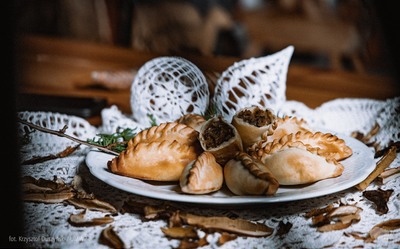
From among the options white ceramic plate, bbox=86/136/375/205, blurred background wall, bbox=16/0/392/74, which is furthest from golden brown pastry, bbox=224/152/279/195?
blurred background wall, bbox=16/0/392/74

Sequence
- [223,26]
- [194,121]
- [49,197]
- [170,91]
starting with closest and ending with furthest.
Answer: [49,197]
[194,121]
[170,91]
[223,26]

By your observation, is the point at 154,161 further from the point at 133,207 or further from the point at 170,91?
the point at 170,91

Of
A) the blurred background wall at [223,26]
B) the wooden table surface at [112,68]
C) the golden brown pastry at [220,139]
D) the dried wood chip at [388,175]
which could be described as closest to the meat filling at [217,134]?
the golden brown pastry at [220,139]

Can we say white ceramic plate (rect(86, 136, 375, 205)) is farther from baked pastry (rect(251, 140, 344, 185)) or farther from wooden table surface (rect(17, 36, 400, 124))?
wooden table surface (rect(17, 36, 400, 124))

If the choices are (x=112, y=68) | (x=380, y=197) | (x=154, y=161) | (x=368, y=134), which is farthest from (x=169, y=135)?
(x=112, y=68)

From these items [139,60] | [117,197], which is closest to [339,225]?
[117,197]

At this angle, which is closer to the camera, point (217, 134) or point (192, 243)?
point (192, 243)

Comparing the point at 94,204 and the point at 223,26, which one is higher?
the point at 223,26
